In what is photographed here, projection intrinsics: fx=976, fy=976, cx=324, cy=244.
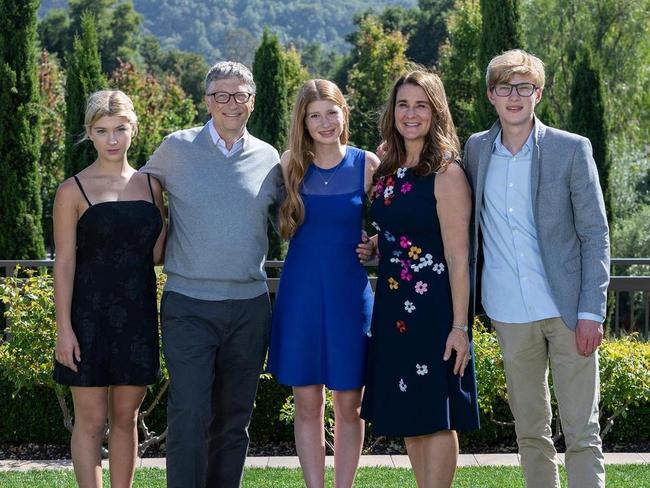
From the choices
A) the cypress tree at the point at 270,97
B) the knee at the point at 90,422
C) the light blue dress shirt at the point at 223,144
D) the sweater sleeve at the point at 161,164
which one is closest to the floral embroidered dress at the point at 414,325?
the light blue dress shirt at the point at 223,144

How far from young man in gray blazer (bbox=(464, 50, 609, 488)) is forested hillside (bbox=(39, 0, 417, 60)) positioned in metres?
96.1

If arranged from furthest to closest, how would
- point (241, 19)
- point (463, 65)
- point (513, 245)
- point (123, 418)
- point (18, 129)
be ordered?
point (241, 19) → point (463, 65) → point (18, 129) → point (123, 418) → point (513, 245)

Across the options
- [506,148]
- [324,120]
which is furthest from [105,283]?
[506,148]

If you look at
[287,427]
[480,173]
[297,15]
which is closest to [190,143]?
[480,173]

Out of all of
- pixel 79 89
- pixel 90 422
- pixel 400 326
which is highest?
pixel 79 89

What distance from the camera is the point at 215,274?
156 inches

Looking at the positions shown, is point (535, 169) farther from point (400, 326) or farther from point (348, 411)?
point (348, 411)

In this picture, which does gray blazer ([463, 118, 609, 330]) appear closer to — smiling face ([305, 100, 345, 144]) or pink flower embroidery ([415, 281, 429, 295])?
pink flower embroidery ([415, 281, 429, 295])

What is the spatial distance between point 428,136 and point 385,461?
248cm

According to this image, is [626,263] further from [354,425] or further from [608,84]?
[608,84]

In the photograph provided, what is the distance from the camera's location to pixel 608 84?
19.6 metres

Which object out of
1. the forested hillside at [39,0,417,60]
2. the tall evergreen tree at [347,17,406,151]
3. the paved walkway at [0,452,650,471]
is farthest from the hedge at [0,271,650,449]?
the forested hillside at [39,0,417,60]

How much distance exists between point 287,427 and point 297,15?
10406cm

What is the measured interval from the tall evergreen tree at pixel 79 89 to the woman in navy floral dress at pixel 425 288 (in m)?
8.81
